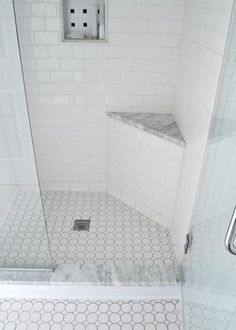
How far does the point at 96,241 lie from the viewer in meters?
2.04

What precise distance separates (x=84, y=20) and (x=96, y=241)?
162 centimetres

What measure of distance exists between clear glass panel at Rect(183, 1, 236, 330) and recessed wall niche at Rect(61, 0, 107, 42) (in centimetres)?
116

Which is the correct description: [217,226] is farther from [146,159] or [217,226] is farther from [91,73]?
[91,73]

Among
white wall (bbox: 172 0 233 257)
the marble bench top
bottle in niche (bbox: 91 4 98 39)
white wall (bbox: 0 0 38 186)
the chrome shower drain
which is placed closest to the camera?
white wall (bbox: 172 0 233 257)

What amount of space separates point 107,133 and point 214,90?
1164mm

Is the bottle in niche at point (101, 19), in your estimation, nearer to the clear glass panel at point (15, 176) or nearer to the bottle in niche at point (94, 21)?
the bottle in niche at point (94, 21)

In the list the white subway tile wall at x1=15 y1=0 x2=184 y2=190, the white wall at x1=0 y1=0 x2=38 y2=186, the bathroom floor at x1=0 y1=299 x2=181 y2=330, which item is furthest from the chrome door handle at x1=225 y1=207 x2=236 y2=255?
the white subway tile wall at x1=15 y1=0 x2=184 y2=190

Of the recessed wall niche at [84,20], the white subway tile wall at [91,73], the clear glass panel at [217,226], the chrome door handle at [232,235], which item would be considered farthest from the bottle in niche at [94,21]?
the chrome door handle at [232,235]

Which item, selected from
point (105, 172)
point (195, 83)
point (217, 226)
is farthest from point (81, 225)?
point (195, 83)

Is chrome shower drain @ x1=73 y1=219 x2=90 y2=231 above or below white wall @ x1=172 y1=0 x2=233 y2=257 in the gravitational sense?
below

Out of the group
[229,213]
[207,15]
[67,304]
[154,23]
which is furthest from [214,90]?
[67,304]

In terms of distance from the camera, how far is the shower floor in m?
1.67

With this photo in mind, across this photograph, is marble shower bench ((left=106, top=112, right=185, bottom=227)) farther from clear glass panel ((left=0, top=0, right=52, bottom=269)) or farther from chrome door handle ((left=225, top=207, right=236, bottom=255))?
chrome door handle ((left=225, top=207, right=236, bottom=255))

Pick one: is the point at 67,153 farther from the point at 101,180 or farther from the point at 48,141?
the point at 101,180
